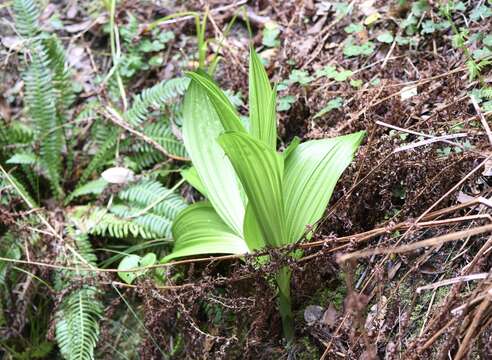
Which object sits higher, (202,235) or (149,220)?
(202,235)

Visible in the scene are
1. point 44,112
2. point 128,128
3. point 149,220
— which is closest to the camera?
point 149,220

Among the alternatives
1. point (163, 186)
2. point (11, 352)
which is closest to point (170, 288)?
point (163, 186)

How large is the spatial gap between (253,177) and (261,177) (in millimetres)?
25

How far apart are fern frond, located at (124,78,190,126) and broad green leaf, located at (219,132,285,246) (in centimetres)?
115

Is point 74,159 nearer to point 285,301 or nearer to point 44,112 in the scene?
point 44,112

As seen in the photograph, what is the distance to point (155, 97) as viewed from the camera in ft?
9.36

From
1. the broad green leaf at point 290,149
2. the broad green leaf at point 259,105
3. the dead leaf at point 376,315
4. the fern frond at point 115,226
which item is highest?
the broad green leaf at point 259,105

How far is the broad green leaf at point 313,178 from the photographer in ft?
6.19

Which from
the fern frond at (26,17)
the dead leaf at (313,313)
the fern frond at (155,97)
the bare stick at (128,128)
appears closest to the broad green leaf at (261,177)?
the dead leaf at (313,313)

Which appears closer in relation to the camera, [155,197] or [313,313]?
[313,313]

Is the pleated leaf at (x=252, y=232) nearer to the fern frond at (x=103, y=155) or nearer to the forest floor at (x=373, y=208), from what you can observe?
the forest floor at (x=373, y=208)

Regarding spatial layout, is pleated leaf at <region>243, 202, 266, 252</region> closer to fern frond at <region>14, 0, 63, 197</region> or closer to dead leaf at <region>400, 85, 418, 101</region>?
dead leaf at <region>400, 85, 418, 101</region>

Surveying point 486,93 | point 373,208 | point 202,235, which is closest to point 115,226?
point 202,235

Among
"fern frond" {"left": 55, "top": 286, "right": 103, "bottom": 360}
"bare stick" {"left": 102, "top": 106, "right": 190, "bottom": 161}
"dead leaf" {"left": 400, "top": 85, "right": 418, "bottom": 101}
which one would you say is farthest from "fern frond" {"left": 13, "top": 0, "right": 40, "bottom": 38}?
"dead leaf" {"left": 400, "top": 85, "right": 418, "bottom": 101}
